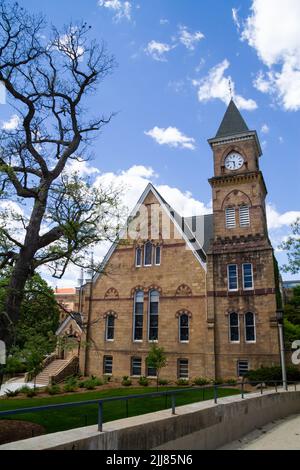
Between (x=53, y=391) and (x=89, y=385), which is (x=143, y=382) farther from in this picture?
(x=53, y=391)

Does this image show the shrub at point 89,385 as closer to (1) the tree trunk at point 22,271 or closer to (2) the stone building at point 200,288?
(2) the stone building at point 200,288

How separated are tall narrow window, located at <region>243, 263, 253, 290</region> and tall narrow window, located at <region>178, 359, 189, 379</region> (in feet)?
23.7

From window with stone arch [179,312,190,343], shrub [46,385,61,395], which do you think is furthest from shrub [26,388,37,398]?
window with stone arch [179,312,190,343]

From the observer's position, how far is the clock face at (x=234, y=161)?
31.3 metres

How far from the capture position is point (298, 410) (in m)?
17.5

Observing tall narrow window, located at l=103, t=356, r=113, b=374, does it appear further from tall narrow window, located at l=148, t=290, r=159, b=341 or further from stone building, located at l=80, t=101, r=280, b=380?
tall narrow window, located at l=148, t=290, r=159, b=341

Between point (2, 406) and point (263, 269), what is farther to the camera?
point (263, 269)

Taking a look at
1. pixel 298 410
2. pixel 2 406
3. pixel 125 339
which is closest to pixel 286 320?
pixel 298 410

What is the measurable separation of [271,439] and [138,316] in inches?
828

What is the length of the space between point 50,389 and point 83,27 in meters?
20.7

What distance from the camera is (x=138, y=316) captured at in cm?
3062

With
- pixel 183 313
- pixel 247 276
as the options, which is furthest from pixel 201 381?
pixel 247 276

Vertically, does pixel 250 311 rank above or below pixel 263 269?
below
